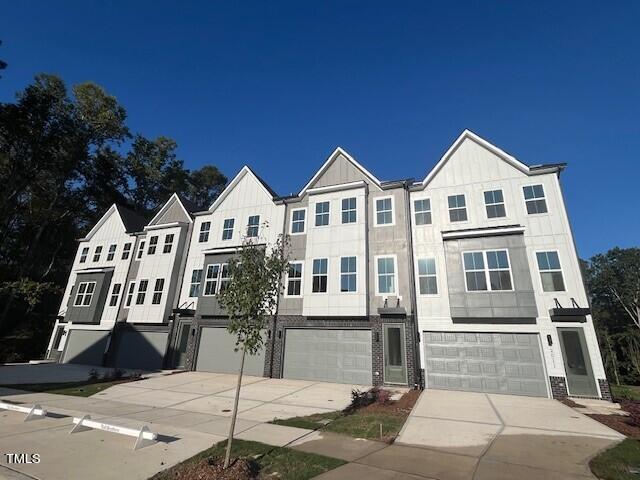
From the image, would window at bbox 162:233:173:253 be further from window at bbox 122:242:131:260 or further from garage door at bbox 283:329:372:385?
garage door at bbox 283:329:372:385

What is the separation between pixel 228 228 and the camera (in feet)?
76.8

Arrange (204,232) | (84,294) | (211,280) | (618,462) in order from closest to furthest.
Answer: (618,462) < (211,280) < (204,232) < (84,294)

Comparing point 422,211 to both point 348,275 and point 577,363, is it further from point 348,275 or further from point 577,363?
point 577,363

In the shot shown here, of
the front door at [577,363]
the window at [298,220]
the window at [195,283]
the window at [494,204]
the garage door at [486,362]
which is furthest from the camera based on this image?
the window at [195,283]

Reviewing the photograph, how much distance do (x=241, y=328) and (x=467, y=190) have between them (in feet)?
53.2

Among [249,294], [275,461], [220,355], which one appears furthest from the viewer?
[220,355]

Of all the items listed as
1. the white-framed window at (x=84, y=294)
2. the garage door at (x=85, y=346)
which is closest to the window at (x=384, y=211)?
the garage door at (x=85, y=346)

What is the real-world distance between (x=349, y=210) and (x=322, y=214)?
188cm

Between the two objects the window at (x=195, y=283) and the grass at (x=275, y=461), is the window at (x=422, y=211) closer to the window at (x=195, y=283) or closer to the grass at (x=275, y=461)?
the grass at (x=275, y=461)

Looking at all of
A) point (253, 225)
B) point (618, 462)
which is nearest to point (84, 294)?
point (253, 225)

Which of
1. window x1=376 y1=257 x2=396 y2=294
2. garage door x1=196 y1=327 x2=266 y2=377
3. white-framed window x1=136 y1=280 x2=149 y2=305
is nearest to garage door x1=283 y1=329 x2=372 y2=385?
garage door x1=196 y1=327 x2=266 y2=377

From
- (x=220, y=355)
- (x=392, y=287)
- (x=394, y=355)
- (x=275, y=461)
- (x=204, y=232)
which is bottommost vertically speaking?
(x=275, y=461)

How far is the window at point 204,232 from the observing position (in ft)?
79.0

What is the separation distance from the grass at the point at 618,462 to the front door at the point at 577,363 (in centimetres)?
702
